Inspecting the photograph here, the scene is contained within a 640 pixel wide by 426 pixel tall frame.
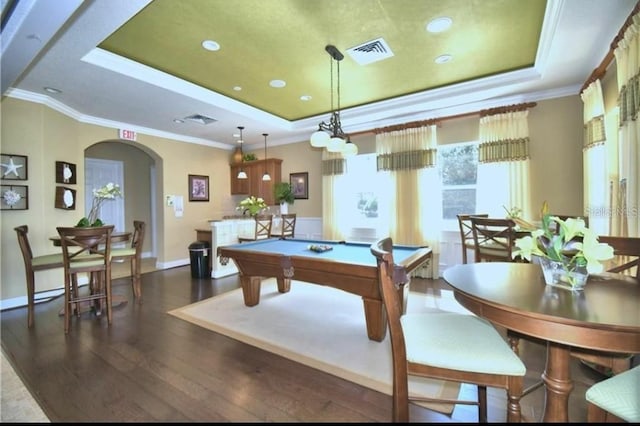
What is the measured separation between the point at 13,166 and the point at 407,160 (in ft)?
18.7

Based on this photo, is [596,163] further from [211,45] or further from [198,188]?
[198,188]

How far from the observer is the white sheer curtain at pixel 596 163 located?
9.92 ft

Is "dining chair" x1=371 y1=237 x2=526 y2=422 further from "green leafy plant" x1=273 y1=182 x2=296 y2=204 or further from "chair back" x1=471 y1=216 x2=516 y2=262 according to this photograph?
"green leafy plant" x1=273 y1=182 x2=296 y2=204

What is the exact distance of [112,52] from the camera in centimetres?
302

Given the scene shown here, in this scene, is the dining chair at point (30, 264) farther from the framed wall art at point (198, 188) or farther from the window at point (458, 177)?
the window at point (458, 177)

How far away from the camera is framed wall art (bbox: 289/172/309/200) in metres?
6.29

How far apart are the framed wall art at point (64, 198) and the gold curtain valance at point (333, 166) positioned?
4.25 m

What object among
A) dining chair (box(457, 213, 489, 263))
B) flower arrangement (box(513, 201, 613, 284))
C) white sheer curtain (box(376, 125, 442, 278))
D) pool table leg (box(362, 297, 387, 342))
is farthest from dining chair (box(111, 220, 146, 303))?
dining chair (box(457, 213, 489, 263))

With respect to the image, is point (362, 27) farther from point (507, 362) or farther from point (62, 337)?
point (62, 337)

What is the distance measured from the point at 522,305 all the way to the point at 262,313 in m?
2.68

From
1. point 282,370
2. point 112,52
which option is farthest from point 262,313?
point 112,52

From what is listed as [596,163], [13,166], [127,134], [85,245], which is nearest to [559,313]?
[596,163]

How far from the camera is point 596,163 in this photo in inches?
124

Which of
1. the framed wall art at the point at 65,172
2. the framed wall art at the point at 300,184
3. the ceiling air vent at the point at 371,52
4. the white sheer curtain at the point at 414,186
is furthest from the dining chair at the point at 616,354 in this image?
the framed wall art at the point at 65,172
